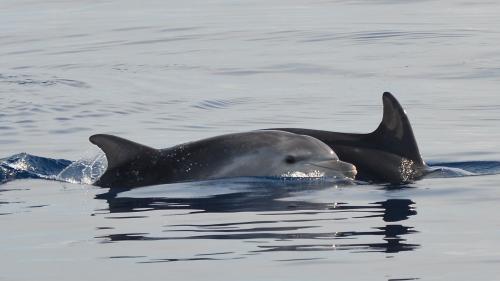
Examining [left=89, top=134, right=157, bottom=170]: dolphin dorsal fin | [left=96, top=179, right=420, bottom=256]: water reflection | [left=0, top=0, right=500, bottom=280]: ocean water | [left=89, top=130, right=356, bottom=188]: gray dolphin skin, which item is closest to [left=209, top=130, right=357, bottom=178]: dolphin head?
[left=89, top=130, right=356, bottom=188]: gray dolphin skin

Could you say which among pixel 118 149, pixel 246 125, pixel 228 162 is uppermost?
pixel 118 149

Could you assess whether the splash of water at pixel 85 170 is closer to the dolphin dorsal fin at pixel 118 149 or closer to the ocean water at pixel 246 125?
the ocean water at pixel 246 125

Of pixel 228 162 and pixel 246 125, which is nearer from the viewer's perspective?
pixel 228 162

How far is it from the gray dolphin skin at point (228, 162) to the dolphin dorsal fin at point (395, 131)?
3.75ft

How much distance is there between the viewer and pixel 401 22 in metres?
37.4

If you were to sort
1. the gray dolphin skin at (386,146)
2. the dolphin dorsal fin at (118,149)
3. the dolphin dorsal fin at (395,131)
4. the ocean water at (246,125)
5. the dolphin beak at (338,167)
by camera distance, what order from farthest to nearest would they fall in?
1. the dolphin dorsal fin at (395,131)
2. the gray dolphin skin at (386,146)
3. the dolphin beak at (338,167)
4. the dolphin dorsal fin at (118,149)
5. the ocean water at (246,125)

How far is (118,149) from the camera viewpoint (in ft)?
47.8

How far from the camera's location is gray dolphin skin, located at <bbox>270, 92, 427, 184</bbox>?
15477mm

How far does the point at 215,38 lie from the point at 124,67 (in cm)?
576

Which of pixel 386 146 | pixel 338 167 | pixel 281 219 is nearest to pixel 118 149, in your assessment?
pixel 338 167

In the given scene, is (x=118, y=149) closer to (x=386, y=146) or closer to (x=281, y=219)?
(x=281, y=219)

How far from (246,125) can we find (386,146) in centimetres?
539

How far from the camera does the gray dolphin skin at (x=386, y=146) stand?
15.5 m

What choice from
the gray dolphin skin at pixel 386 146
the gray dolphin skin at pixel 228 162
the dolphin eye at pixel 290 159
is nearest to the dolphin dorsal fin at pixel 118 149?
the gray dolphin skin at pixel 228 162
